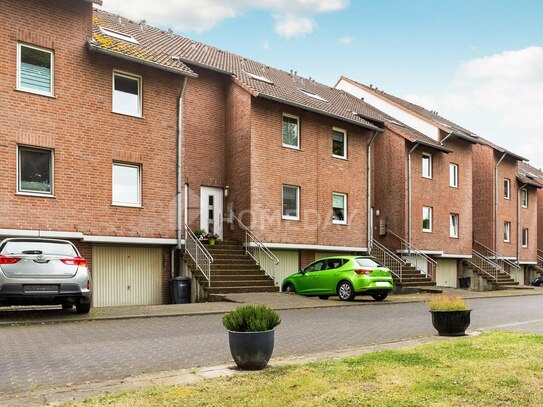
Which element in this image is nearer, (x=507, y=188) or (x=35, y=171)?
(x=35, y=171)

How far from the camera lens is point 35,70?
53.8 ft

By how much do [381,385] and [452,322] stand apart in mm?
4432

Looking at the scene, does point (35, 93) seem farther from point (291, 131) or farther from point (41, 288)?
point (291, 131)

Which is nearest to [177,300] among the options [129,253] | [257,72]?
[129,253]

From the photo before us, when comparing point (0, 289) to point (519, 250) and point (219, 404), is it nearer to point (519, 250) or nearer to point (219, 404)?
point (219, 404)

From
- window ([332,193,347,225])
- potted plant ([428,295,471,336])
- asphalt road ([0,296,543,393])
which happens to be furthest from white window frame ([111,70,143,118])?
potted plant ([428,295,471,336])

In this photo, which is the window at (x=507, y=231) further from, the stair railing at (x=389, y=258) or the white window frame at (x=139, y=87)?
the white window frame at (x=139, y=87)

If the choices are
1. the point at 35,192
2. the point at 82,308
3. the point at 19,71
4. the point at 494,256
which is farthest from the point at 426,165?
the point at 82,308

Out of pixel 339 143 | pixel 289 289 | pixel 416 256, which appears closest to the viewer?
pixel 289 289

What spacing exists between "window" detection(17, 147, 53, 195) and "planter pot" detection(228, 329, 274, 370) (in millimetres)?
11250

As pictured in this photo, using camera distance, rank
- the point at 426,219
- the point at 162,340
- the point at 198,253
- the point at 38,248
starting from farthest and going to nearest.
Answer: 1. the point at 426,219
2. the point at 198,253
3. the point at 38,248
4. the point at 162,340

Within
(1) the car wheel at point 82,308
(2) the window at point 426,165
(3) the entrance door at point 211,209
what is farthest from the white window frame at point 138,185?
(2) the window at point 426,165

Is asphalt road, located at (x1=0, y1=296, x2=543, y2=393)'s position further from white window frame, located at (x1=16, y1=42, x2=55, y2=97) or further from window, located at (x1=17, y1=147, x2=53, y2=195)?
white window frame, located at (x1=16, y1=42, x2=55, y2=97)

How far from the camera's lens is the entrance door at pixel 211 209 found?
849 inches
